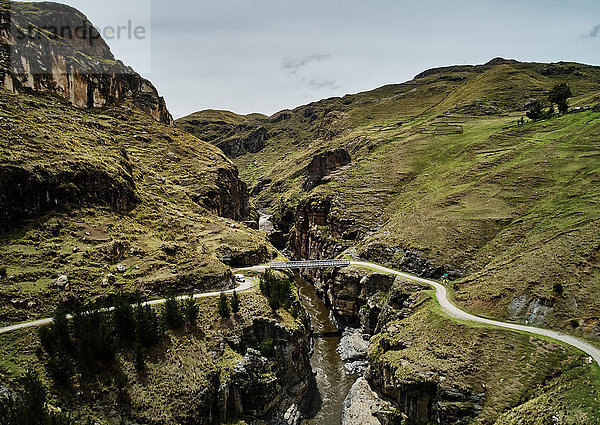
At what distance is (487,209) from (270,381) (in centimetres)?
6086

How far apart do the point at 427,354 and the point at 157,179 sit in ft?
228

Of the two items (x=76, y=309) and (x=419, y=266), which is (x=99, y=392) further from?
(x=419, y=266)

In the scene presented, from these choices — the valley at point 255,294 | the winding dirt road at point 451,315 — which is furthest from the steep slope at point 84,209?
the winding dirt road at point 451,315

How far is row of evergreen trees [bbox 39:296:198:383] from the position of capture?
32.3 m

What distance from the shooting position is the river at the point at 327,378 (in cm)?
4653

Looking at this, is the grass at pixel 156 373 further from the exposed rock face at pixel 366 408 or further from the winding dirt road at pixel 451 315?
the exposed rock face at pixel 366 408

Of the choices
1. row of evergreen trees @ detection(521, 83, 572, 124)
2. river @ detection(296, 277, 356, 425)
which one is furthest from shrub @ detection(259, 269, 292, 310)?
row of evergreen trees @ detection(521, 83, 572, 124)

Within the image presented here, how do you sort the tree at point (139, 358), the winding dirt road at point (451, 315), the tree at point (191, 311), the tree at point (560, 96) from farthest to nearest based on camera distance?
the tree at point (560, 96) → the tree at point (191, 311) → the tree at point (139, 358) → the winding dirt road at point (451, 315)

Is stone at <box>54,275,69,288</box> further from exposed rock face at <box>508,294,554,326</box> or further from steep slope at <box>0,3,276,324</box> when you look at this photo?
exposed rock face at <box>508,294,554,326</box>

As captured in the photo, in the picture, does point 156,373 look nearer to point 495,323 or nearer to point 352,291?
point 495,323

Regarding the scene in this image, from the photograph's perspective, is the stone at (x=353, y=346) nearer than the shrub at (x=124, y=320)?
No

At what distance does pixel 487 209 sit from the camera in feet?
241

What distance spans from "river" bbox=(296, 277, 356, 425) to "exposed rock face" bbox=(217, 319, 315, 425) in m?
2.07

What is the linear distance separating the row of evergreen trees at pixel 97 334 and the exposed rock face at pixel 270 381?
10.1 m
